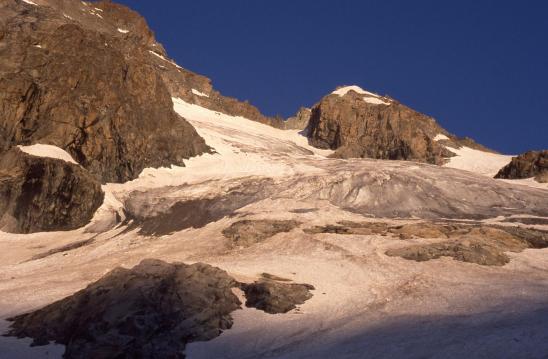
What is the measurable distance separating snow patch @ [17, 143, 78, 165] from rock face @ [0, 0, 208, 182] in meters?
0.70

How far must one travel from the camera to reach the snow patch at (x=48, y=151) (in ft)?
166

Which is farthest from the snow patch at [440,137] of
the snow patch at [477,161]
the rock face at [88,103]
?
the rock face at [88,103]

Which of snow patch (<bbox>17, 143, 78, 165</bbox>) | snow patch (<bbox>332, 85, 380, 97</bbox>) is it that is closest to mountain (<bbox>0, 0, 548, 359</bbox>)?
snow patch (<bbox>17, 143, 78, 165</bbox>)

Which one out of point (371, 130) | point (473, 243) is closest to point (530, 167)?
point (371, 130)

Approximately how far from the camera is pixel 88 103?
184 ft

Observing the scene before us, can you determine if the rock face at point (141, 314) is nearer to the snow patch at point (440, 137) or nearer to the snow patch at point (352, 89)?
the snow patch at point (440, 137)

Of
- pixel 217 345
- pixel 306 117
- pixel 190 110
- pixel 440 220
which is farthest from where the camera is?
pixel 306 117

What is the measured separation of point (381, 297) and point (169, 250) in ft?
50.6

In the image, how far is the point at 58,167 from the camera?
4959 cm

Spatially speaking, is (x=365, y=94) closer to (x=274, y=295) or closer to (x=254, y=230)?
(x=254, y=230)

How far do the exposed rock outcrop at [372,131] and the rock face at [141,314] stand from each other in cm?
6202

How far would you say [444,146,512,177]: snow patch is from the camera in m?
84.6

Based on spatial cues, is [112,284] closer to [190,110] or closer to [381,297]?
[381,297]

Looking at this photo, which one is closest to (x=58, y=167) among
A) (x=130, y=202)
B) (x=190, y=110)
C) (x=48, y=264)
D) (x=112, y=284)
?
(x=130, y=202)
